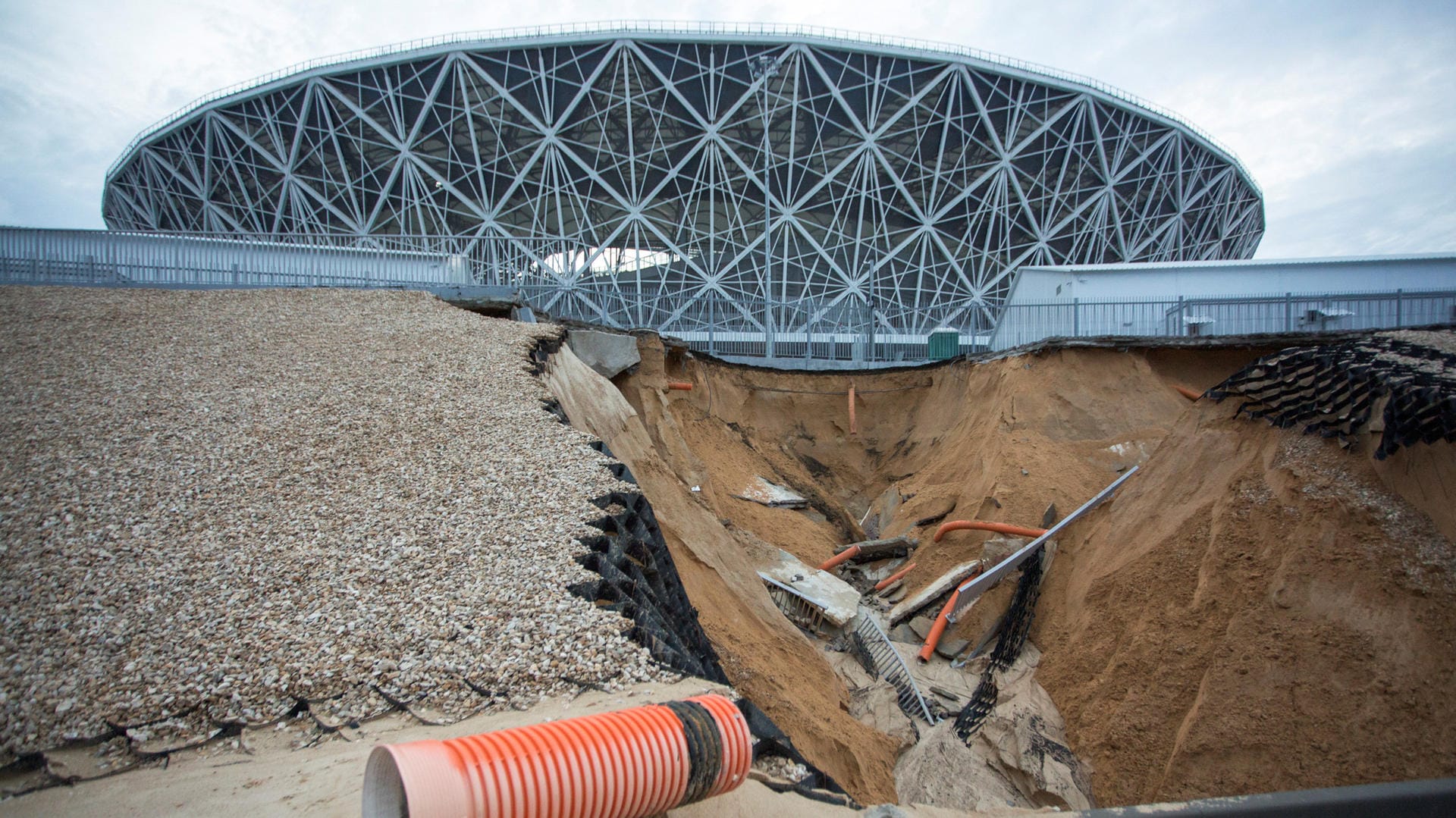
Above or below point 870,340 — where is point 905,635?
below

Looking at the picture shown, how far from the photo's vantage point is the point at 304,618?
397cm

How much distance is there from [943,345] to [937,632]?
14.3 m

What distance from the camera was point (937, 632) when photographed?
8.52 meters

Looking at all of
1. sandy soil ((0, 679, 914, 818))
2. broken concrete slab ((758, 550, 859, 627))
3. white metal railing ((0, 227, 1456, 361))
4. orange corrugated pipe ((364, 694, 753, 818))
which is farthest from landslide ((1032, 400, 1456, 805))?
white metal railing ((0, 227, 1456, 361))

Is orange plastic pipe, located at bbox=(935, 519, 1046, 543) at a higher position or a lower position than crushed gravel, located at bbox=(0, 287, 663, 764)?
lower

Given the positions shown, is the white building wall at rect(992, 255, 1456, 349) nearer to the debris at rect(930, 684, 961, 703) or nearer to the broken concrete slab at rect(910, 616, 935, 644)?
the broken concrete slab at rect(910, 616, 935, 644)

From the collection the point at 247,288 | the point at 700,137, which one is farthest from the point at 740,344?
the point at 700,137

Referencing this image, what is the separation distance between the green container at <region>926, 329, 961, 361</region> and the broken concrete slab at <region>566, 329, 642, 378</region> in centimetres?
1131

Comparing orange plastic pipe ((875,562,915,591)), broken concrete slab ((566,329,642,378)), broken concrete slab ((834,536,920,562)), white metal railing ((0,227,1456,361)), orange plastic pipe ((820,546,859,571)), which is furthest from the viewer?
white metal railing ((0,227,1456,361))

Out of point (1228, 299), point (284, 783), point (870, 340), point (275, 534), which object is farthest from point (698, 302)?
point (284, 783)

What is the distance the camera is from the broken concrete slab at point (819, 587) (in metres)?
9.05

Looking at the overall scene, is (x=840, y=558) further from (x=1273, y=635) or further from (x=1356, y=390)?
(x=1356, y=390)

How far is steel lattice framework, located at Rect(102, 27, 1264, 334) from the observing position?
2741 centimetres

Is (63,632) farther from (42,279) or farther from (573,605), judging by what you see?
(42,279)
